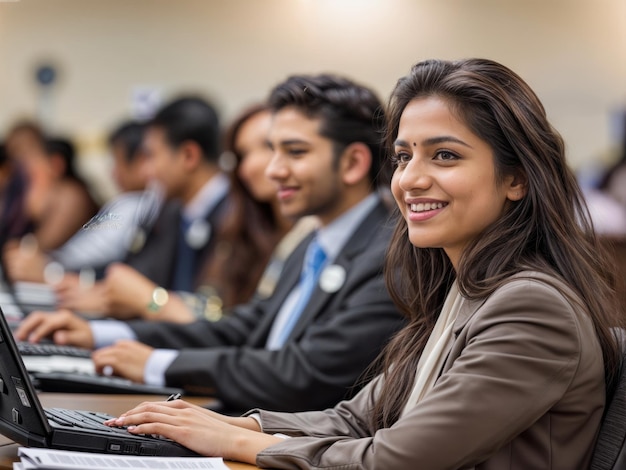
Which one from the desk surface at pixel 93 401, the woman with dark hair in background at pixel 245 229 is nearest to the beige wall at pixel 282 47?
the woman with dark hair in background at pixel 245 229

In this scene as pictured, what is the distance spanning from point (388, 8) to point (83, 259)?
10.4 ft

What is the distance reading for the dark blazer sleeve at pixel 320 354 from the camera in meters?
2.23

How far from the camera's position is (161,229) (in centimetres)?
410

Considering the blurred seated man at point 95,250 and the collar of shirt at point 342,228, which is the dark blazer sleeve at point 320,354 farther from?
the blurred seated man at point 95,250

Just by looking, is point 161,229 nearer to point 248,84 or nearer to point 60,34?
point 248,84

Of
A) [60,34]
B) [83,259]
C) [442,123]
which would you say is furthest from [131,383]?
[60,34]

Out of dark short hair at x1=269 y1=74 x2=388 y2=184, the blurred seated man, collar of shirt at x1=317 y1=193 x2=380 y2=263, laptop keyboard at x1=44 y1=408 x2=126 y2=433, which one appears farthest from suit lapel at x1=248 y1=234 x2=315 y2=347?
the blurred seated man

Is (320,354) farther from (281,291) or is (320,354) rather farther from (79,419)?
(79,419)

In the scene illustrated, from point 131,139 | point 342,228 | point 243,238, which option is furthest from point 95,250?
point 342,228

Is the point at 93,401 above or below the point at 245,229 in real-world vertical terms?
below

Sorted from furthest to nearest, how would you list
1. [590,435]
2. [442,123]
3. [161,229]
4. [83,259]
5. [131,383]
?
[83,259]
[161,229]
[131,383]
[442,123]
[590,435]

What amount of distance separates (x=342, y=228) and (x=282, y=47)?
4633 millimetres

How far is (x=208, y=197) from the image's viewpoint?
4.39 meters

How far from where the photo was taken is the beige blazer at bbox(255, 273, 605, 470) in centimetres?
129
